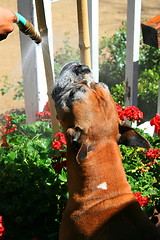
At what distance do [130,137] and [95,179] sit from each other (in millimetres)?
362

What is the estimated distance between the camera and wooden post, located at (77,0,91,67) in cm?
312

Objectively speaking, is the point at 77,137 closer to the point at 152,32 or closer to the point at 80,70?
the point at 80,70

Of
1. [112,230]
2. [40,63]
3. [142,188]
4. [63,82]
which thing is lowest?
[142,188]

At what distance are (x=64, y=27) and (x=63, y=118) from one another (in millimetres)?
7043

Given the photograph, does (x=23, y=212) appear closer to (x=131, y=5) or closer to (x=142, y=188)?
(x=142, y=188)

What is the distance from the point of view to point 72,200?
222 cm

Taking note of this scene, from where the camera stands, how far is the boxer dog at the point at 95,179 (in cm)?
209

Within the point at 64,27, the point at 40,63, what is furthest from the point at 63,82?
the point at 64,27

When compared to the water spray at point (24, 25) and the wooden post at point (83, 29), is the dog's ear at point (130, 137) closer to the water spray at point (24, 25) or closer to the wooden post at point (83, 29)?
the water spray at point (24, 25)

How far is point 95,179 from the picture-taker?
215 centimetres

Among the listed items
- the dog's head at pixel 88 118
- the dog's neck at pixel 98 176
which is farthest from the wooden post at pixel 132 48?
the dog's neck at pixel 98 176

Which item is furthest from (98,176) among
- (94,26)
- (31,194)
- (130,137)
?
(94,26)

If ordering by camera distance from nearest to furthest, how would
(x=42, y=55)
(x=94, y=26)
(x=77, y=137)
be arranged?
(x=77, y=137) → (x=42, y=55) → (x=94, y=26)

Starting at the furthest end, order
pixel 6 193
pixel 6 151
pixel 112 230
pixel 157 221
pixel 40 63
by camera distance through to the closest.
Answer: pixel 40 63
pixel 6 151
pixel 6 193
pixel 157 221
pixel 112 230
